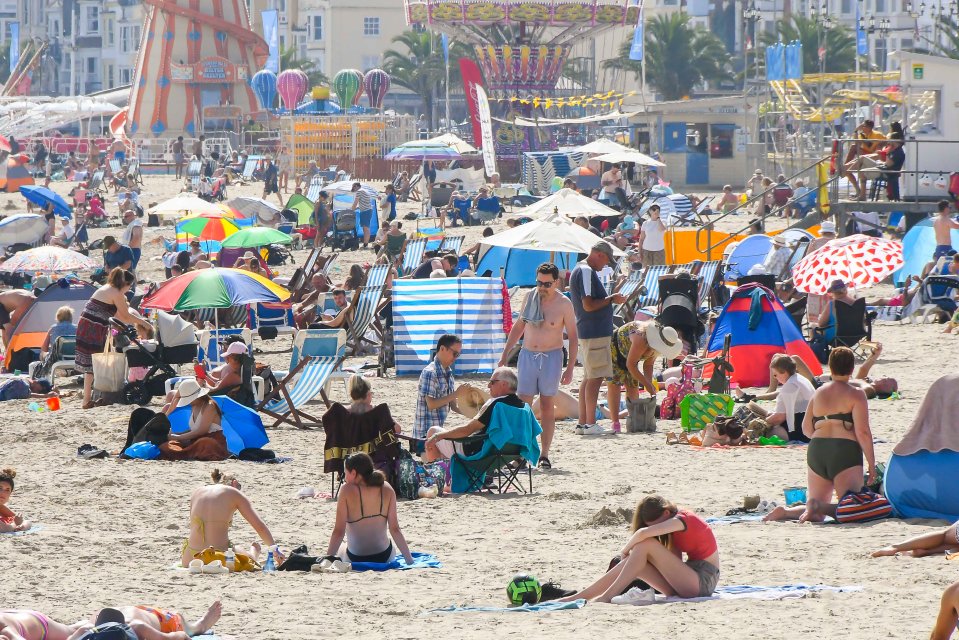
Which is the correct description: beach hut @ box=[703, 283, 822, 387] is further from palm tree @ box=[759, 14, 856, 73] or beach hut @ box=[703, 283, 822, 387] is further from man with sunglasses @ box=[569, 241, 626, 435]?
palm tree @ box=[759, 14, 856, 73]

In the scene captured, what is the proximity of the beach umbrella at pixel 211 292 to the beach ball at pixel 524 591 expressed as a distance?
23.7 feet

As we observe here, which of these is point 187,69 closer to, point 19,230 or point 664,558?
point 19,230

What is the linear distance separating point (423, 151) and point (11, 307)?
18.8 m

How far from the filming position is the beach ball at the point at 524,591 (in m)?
6.00

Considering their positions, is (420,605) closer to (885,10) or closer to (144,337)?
(144,337)

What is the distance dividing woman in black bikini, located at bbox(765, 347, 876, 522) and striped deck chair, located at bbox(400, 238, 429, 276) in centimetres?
1055

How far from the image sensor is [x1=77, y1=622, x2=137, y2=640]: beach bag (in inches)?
191

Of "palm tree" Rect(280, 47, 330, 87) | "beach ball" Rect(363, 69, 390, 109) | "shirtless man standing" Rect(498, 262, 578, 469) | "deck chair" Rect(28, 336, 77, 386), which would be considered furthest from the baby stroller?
"palm tree" Rect(280, 47, 330, 87)

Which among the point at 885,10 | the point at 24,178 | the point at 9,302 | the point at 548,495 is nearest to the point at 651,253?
the point at 9,302

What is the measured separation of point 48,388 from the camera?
12875mm

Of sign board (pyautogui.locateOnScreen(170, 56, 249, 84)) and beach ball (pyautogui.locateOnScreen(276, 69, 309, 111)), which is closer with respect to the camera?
beach ball (pyautogui.locateOnScreen(276, 69, 309, 111))

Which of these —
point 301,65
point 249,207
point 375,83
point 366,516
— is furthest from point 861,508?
point 301,65

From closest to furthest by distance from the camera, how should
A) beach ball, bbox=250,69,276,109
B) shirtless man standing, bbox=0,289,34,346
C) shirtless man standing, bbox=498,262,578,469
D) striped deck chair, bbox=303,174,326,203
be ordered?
shirtless man standing, bbox=498,262,578,469 → shirtless man standing, bbox=0,289,34,346 → striped deck chair, bbox=303,174,326,203 → beach ball, bbox=250,69,276,109

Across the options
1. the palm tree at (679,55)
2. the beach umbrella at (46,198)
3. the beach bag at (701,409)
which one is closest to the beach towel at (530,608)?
the beach bag at (701,409)
